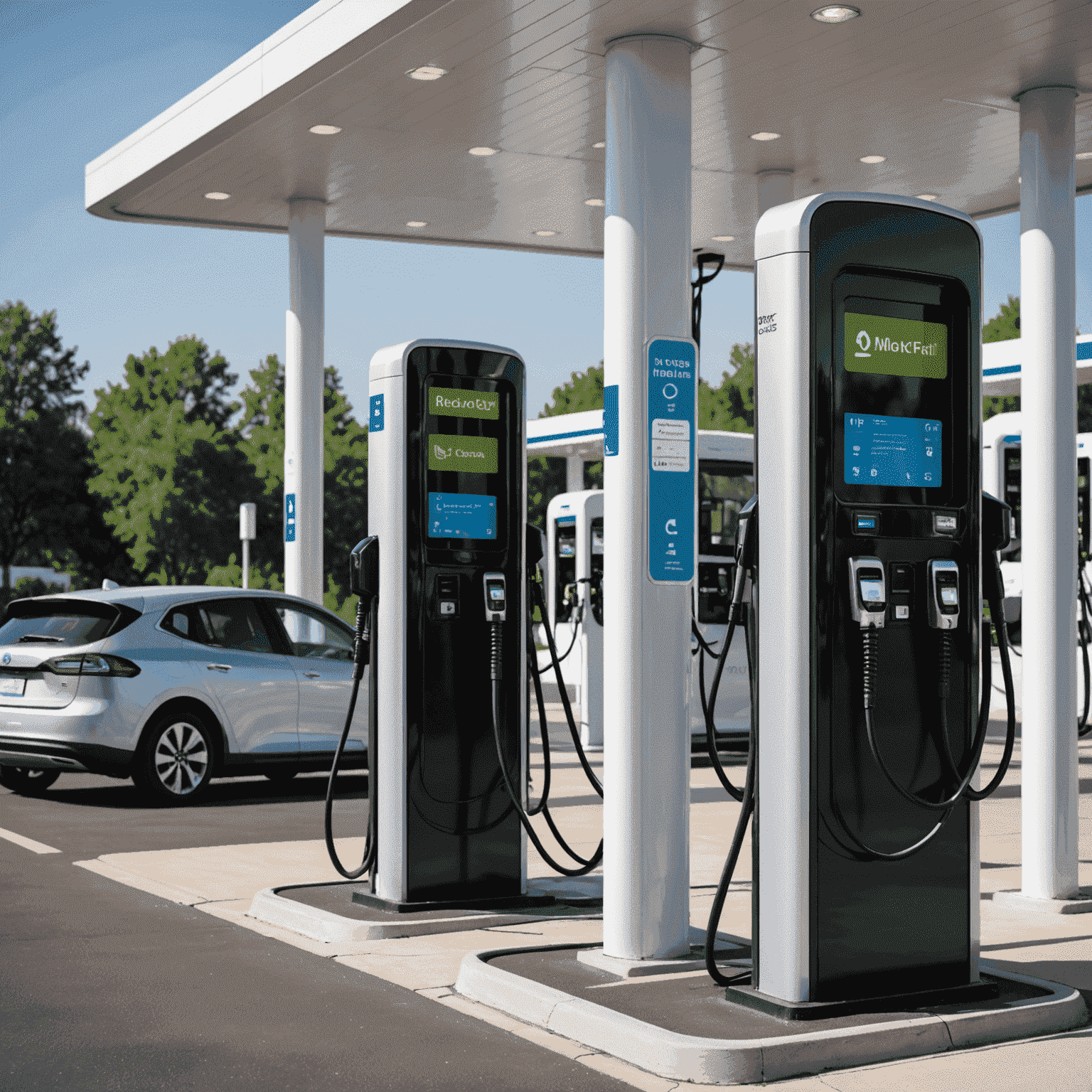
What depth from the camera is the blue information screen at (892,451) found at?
5.75m

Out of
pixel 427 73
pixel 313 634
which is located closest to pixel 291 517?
pixel 313 634

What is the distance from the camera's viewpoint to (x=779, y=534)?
5645 mm

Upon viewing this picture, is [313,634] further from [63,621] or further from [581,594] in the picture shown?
[581,594]

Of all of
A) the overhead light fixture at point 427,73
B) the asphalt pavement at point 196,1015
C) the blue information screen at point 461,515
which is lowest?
the asphalt pavement at point 196,1015

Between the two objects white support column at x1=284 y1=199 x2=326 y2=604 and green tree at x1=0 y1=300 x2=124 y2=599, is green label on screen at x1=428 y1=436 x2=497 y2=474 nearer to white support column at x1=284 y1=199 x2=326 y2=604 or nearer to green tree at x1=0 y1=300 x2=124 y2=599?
white support column at x1=284 y1=199 x2=326 y2=604

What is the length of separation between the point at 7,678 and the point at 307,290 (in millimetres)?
4933

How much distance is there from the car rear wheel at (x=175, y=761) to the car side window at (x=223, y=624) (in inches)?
25.9

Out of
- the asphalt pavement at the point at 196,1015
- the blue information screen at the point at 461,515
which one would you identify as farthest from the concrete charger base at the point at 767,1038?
the blue information screen at the point at 461,515

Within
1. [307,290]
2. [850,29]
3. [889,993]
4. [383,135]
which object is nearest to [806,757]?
[889,993]

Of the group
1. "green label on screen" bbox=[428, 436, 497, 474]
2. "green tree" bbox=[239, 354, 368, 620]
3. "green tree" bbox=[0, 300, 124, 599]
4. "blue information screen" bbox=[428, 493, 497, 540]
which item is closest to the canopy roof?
"green label on screen" bbox=[428, 436, 497, 474]

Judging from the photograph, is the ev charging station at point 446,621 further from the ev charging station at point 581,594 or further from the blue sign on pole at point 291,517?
the blue sign on pole at point 291,517

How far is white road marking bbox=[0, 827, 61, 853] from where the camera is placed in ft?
32.7

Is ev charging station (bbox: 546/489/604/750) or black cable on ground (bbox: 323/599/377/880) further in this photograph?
ev charging station (bbox: 546/489/604/750)

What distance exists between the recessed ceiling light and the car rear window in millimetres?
6610
